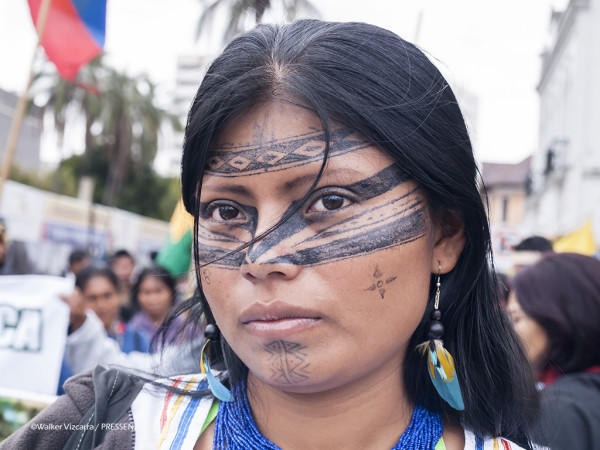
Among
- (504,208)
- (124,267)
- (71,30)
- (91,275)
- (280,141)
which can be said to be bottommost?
(124,267)

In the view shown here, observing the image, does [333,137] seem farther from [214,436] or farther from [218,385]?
[214,436]

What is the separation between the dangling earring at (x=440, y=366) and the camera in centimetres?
156

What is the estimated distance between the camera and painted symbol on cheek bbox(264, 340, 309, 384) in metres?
1.33

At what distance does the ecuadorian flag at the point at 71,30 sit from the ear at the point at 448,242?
4.25 metres

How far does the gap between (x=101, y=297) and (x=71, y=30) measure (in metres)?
2.19

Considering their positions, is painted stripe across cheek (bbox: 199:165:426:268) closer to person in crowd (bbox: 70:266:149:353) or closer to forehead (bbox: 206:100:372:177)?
forehead (bbox: 206:100:372:177)

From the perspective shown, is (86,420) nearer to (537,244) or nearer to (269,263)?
(269,263)

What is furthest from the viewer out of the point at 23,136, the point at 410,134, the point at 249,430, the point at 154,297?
the point at 23,136

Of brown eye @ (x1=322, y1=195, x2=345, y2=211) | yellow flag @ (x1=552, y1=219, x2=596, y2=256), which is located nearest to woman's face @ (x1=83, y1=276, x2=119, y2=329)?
brown eye @ (x1=322, y1=195, x2=345, y2=211)

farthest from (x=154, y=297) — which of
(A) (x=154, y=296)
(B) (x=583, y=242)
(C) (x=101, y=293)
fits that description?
(B) (x=583, y=242)

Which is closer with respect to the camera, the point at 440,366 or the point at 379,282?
the point at 379,282

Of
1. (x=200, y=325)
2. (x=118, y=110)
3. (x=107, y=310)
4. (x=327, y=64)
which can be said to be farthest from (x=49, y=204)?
(x=118, y=110)

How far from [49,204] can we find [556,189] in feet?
79.0

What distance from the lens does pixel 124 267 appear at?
26.6 ft
